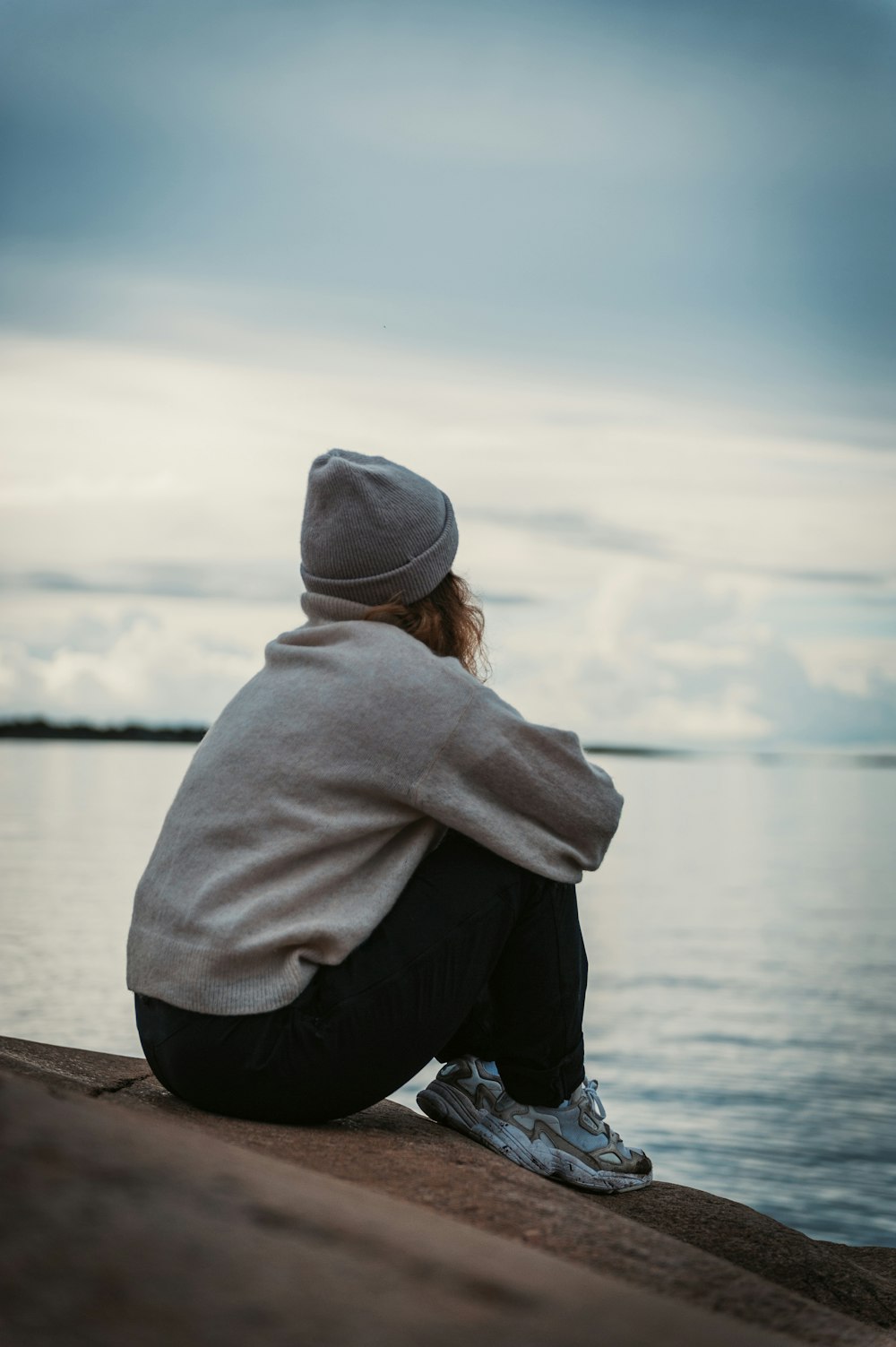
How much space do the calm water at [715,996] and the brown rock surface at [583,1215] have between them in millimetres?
4166

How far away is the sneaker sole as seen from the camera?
107 inches

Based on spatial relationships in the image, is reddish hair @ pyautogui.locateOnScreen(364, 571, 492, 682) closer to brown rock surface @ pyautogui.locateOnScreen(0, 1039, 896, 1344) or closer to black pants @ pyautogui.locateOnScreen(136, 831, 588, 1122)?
black pants @ pyautogui.locateOnScreen(136, 831, 588, 1122)

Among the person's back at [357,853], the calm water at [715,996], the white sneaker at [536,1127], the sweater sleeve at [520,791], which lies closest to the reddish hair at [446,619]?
the person's back at [357,853]

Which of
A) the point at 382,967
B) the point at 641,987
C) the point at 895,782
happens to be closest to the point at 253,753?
the point at 382,967

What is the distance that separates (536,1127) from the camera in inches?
107

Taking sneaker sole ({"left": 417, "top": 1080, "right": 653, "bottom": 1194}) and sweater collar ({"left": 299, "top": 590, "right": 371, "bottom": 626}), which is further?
sneaker sole ({"left": 417, "top": 1080, "right": 653, "bottom": 1194})

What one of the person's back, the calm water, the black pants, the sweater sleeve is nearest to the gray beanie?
the person's back

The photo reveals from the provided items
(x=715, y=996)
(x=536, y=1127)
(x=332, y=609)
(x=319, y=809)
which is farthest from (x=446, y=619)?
(x=715, y=996)

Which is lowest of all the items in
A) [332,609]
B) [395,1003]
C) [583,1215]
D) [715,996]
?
[715,996]

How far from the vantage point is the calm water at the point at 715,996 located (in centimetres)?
850

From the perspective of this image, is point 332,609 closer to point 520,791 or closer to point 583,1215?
point 520,791

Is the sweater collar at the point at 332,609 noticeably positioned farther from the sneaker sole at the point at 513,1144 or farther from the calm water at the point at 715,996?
the calm water at the point at 715,996

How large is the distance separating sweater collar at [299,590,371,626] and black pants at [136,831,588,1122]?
46 cm

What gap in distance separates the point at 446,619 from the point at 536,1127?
1050mm
